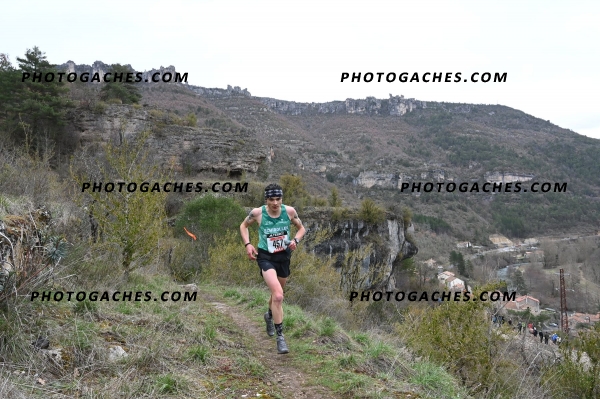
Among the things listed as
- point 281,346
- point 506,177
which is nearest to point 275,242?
point 281,346

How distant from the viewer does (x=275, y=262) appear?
15.8 ft

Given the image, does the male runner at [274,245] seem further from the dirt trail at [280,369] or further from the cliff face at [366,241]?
the cliff face at [366,241]

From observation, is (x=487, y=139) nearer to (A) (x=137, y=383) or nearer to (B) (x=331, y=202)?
(B) (x=331, y=202)

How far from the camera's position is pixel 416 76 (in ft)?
45.2

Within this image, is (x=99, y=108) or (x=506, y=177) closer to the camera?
(x=99, y=108)

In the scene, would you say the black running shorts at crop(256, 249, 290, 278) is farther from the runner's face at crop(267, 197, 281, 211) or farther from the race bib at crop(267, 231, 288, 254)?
the runner's face at crop(267, 197, 281, 211)

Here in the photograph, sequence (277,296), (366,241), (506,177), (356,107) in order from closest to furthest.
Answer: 1. (277,296)
2. (366,241)
3. (506,177)
4. (356,107)

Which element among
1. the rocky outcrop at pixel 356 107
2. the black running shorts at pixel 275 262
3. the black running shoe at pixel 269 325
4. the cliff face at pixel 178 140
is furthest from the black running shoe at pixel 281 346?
the rocky outcrop at pixel 356 107

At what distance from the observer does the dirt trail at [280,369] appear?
3.52 m

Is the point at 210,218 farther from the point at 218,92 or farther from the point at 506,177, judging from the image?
the point at 218,92

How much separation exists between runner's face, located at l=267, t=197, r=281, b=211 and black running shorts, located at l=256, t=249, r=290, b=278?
565 millimetres

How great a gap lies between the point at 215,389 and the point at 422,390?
206 centimetres

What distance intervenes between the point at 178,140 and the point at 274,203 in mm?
31866

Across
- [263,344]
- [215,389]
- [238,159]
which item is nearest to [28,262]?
[215,389]
